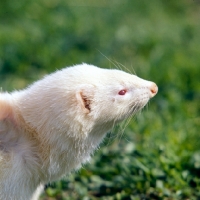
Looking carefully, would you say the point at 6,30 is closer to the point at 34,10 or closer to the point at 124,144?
the point at 34,10

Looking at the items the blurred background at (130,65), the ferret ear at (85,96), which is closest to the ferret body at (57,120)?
the ferret ear at (85,96)

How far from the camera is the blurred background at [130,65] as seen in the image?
19.7ft

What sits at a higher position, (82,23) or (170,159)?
(170,159)

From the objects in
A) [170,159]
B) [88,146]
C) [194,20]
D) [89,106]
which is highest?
[89,106]

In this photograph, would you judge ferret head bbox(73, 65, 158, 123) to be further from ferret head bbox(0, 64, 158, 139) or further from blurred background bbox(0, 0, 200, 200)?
blurred background bbox(0, 0, 200, 200)

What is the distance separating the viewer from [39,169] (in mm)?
5113

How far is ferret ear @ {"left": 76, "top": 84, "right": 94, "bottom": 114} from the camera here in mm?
5008

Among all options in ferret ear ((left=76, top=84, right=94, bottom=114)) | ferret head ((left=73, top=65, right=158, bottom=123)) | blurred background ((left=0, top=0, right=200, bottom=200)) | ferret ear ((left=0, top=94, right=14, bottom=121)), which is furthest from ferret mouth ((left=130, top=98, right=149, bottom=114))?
ferret ear ((left=0, top=94, right=14, bottom=121))

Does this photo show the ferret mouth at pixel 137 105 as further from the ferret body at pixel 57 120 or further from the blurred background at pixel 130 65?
the blurred background at pixel 130 65

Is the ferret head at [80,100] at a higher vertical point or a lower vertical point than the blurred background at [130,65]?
higher

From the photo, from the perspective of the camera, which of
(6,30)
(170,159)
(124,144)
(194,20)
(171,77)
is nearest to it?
(170,159)

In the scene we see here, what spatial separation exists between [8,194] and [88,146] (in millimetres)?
776

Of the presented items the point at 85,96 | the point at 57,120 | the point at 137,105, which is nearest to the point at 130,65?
the point at 137,105

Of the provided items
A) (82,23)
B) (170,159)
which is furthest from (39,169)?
(82,23)
